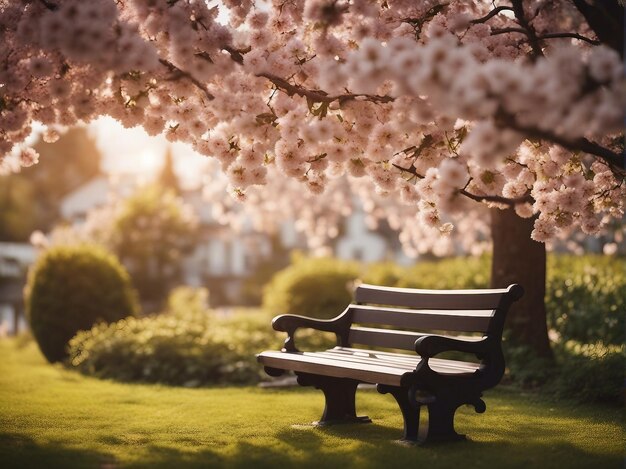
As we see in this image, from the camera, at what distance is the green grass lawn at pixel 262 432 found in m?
5.05

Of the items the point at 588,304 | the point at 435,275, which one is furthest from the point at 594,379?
the point at 435,275

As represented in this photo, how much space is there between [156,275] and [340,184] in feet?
18.3

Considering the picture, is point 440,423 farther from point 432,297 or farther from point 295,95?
point 295,95

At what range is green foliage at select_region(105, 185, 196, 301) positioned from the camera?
59.0 feet

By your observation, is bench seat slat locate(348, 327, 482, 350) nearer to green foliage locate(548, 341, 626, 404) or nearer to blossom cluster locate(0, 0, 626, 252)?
blossom cluster locate(0, 0, 626, 252)

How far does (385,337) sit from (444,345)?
120 cm

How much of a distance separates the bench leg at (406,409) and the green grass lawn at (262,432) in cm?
13

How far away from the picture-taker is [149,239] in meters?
18.1

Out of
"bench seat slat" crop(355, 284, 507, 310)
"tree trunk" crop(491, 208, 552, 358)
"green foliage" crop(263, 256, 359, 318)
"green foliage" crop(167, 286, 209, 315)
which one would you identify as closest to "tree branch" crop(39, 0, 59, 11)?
"bench seat slat" crop(355, 284, 507, 310)

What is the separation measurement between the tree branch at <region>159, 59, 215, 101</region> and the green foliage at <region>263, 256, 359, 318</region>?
28.0ft

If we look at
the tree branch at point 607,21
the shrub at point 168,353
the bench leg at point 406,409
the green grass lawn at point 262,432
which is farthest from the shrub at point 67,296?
the tree branch at point 607,21

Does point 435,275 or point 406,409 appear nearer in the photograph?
point 406,409

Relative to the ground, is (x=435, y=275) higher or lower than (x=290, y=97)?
lower

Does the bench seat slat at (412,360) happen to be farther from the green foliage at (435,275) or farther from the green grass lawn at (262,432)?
the green foliage at (435,275)
